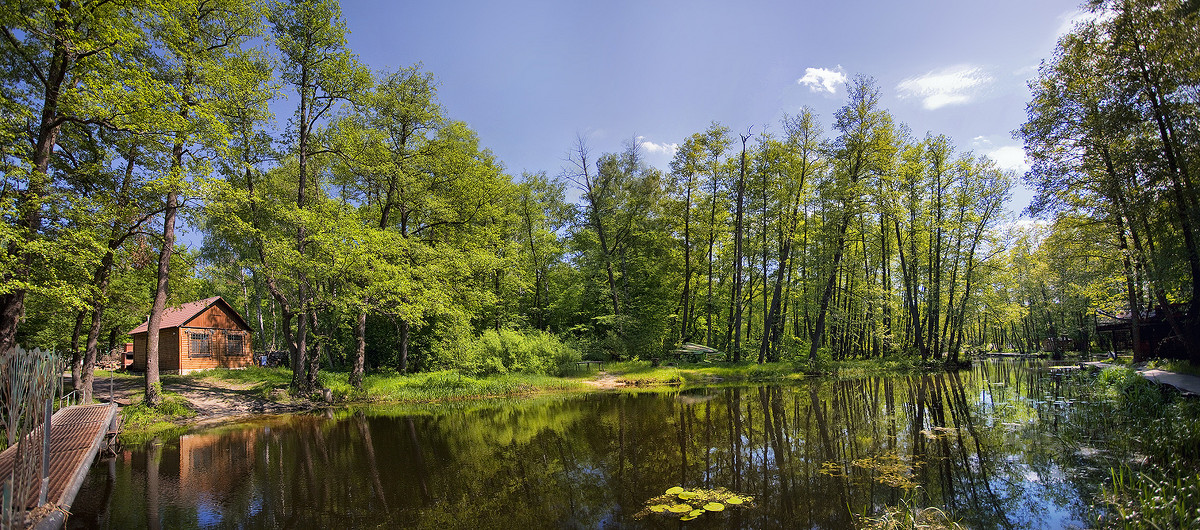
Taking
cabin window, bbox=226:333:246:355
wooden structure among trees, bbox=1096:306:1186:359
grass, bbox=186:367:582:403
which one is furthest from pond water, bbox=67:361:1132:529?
cabin window, bbox=226:333:246:355

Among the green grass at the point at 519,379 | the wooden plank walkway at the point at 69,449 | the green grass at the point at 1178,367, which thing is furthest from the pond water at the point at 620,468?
the green grass at the point at 519,379

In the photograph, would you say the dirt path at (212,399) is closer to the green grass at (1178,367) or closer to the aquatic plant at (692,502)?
the aquatic plant at (692,502)

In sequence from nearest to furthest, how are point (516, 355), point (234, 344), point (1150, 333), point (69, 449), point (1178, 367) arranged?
point (69, 449) → point (1178, 367) → point (516, 355) → point (1150, 333) → point (234, 344)

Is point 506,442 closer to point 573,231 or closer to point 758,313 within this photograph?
point 573,231

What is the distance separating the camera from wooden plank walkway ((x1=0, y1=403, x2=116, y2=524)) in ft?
17.6

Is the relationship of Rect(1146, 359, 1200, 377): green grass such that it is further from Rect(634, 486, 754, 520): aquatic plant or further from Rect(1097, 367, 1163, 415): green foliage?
Rect(634, 486, 754, 520): aquatic plant

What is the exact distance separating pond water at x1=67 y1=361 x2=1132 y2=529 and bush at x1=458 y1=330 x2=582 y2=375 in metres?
7.88

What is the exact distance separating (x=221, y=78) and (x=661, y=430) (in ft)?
53.9

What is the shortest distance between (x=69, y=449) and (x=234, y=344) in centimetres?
2762

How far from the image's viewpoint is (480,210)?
23438 mm

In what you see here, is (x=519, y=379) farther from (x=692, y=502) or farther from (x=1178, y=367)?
(x=1178, y=367)

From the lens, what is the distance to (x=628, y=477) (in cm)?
741

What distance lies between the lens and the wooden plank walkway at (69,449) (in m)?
5.36

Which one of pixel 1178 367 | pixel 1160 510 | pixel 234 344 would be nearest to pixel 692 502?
pixel 1160 510
